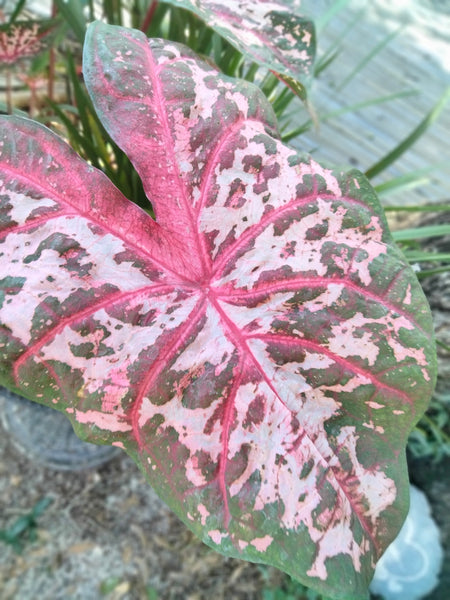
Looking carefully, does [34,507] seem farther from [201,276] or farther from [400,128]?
[400,128]

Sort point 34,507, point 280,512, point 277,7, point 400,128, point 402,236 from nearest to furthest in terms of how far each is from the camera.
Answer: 1. point 280,512
2. point 277,7
3. point 402,236
4. point 34,507
5. point 400,128

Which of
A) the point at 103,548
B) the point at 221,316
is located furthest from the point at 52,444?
the point at 221,316

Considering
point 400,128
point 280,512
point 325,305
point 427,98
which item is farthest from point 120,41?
point 427,98

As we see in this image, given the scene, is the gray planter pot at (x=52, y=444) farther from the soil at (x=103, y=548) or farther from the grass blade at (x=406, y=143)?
the grass blade at (x=406, y=143)

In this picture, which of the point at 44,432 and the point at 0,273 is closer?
the point at 0,273

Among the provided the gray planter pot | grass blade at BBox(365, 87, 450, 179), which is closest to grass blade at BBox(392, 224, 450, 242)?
grass blade at BBox(365, 87, 450, 179)

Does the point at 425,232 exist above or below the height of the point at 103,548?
above

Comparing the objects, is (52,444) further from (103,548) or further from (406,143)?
(406,143)
